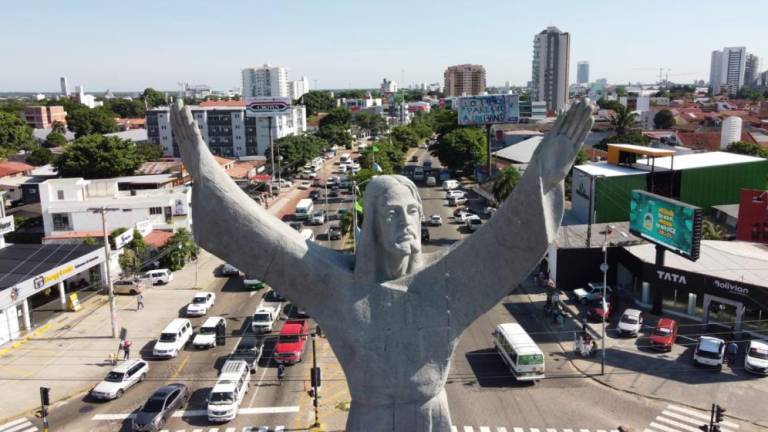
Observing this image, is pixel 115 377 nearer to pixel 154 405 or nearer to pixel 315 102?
pixel 154 405

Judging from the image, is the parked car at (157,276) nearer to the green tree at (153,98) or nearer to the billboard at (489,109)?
the billboard at (489,109)

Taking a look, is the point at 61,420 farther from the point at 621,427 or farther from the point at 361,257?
the point at 621,427

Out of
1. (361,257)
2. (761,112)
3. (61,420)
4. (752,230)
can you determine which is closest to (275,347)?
(61,420)

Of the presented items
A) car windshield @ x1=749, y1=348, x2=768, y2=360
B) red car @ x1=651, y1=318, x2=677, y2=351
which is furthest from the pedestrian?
car windshield @ x1=749, y1=348, x2=768, y2=360

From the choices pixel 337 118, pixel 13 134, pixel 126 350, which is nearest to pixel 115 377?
pixel 126 350

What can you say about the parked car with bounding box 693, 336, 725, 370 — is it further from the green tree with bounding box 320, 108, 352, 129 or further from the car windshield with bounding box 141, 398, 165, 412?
the green tree with bounding box 320, 108, 352, 129

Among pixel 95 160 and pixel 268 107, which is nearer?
pixel 95 160

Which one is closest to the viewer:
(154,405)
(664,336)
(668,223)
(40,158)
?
(154,405)
